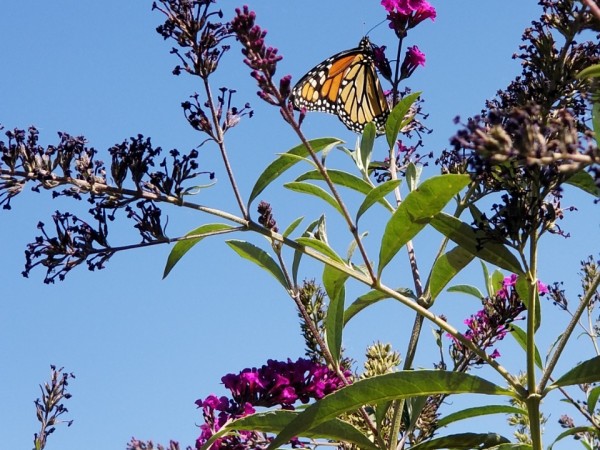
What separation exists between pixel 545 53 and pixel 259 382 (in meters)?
1.24

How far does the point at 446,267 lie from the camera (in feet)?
7.08

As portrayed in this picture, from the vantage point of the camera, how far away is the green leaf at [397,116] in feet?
7.38

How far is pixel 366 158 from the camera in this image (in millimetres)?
2562

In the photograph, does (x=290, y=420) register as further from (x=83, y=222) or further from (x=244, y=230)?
(x=83, y=222)

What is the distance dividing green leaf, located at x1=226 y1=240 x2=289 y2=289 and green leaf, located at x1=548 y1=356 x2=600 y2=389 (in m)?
0.96

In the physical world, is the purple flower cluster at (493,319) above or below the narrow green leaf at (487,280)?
below

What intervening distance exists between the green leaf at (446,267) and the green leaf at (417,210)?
0.22 m

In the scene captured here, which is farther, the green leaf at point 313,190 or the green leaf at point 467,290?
the green leaf at point 467,290

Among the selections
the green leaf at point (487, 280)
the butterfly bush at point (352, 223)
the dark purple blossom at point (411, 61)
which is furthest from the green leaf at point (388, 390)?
the dark purple blossom at point (411, 61)

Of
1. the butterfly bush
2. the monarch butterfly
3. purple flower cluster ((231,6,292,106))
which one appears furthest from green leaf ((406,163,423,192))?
the monarch butterfly

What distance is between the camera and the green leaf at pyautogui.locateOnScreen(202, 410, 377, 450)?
1974 millimetres

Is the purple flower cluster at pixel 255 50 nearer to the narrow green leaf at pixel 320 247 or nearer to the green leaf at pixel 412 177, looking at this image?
the narrow green leaf at pixel 320 247

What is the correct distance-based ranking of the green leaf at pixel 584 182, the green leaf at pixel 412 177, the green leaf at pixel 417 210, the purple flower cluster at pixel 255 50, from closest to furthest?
1. the purple flower cluster at pixel 255 50
2. the green leaf at pixel 417 210
3. the green leaf at pixel 584 182
4. the green leaf at pixel 412 177

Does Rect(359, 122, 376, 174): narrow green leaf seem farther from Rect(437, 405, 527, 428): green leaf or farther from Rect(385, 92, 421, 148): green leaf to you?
Rect(437, 405, 527, 428): green leaf
